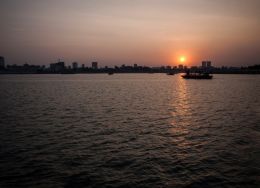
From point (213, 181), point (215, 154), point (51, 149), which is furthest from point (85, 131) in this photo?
point (213, 181)

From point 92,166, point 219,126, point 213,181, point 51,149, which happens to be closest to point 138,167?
point 92,166

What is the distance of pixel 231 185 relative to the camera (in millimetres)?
13438

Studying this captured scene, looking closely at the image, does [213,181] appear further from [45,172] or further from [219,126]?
[219,126]

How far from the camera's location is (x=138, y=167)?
Answer: 16.0 metres

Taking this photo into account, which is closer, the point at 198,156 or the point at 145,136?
the point at 198,156

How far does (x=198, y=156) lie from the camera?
18250 mm

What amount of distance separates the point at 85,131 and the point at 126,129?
464 centimetres

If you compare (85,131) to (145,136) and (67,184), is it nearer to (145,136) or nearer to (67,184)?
(145,136)

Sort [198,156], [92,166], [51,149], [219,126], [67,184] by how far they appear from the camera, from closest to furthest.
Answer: [67,184] → [92,166] → [198,156] → [51,149] → [219,126]

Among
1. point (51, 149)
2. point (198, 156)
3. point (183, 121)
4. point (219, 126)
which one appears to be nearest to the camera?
point (198, 156)

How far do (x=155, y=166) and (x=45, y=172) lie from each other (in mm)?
7197

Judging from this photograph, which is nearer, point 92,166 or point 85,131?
point 92,166

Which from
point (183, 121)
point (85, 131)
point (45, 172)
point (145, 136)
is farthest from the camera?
point (183, 121)

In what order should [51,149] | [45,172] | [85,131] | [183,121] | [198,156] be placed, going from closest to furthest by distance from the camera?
[45,172]
[198,156]
[51,149]
[85,131]
[183,121]
